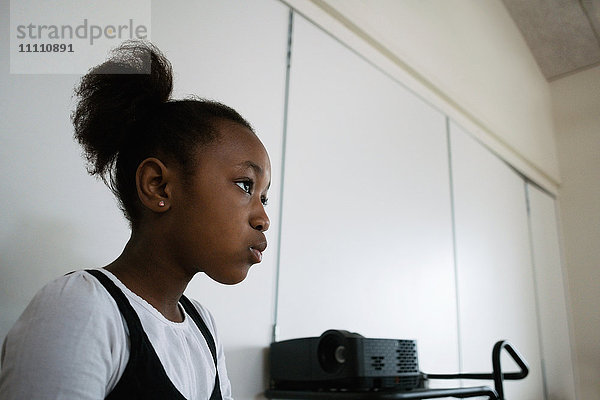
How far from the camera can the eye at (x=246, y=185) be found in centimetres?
87

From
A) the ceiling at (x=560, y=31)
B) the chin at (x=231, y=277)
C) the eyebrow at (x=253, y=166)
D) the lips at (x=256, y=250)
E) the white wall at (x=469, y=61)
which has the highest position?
the ceiling at (x=560, y=31)

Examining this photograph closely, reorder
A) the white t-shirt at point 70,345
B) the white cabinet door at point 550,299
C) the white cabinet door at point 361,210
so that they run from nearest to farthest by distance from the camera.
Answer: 1. the white t-shirt at point 70,345
2. the white cabinet door at point 361,210
3. the white cabinet door at point 550,299

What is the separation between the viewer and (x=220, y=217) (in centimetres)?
83

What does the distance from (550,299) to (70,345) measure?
10.3 feet

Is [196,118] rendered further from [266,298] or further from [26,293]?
[266,298]

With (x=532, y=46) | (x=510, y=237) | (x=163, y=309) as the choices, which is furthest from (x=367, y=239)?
(x=532, y=46)

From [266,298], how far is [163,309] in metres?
0.58

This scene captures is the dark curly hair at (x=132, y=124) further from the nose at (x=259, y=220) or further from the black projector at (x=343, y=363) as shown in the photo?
the black projector at (x=343, y=363)

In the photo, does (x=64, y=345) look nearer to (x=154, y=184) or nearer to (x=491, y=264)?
(x=154, y=184)

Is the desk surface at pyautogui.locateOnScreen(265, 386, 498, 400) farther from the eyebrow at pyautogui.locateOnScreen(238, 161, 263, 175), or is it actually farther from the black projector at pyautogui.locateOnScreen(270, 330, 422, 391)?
the eyebrow at pyautogui.locateOnScreen(238, 161, 263, 175)

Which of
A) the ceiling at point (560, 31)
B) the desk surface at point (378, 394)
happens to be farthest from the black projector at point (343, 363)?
the ceiling at point (560, 31)

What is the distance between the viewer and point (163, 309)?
830 millimetres

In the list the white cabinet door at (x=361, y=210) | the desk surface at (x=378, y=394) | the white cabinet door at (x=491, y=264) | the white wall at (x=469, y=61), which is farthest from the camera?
the white cabinet door at (x=491, y=264)

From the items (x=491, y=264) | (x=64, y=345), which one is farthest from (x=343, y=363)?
(x=491, y=264)
